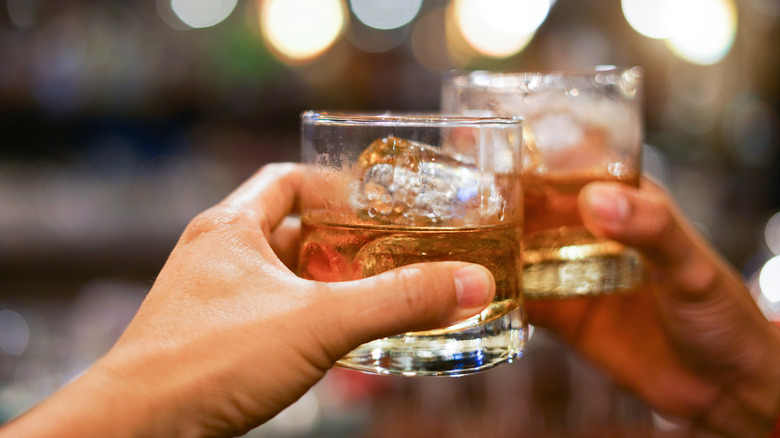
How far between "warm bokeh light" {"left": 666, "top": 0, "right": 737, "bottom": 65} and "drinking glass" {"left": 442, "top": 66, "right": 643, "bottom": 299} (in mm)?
2912

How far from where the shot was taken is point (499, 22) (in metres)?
3.77

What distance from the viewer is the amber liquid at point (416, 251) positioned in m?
0.93

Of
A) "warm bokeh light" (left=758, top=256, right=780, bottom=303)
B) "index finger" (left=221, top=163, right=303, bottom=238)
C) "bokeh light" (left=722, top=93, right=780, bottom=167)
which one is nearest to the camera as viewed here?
"index finger" (left=221, top=163, right=303, bottom=238)

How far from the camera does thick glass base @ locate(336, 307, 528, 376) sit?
3.05ft

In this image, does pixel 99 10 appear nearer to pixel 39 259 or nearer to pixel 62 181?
pixel 62 181

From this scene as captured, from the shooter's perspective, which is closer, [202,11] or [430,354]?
[430,354]

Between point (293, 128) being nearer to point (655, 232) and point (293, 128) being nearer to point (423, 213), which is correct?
point (655, 232)

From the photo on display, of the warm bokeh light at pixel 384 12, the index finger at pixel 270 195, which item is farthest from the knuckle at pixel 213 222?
the warm bokeh light at pixel 384 12

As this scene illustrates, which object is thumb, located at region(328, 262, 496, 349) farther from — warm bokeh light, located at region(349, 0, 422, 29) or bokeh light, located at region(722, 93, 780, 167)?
bokeh light, located at region(722, 93, 780, 167)

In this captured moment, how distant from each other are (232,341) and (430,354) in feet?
0.83

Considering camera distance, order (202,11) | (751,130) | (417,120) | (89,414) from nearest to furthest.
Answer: (89,414) < (417,120) < (202,11) < (751,130)

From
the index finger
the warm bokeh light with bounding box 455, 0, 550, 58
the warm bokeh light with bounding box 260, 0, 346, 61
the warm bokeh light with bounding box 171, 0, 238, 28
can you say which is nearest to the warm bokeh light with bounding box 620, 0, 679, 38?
the warm bokeh light with bounding box 455, 0, 550, 58

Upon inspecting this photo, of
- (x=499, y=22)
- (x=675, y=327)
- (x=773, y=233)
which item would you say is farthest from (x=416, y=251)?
(x=773, y=233)

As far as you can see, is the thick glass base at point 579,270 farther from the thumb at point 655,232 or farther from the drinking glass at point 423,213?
the drinking glass at point 423,213
